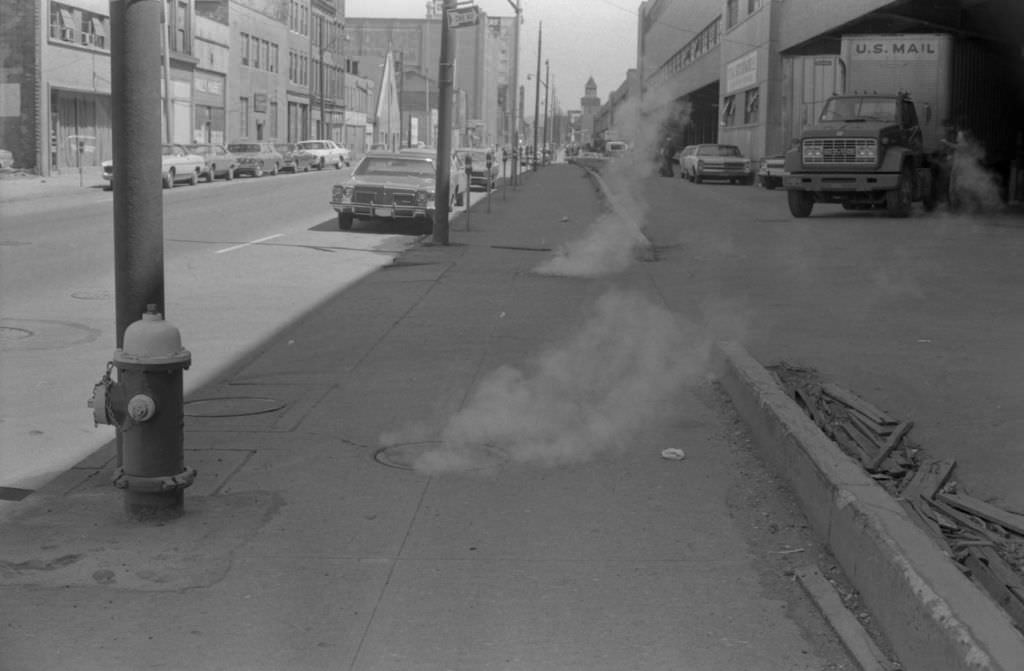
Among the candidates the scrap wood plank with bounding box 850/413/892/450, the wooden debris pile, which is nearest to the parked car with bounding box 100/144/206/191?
the wooden debris pile

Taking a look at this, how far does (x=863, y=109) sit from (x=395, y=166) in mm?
10174

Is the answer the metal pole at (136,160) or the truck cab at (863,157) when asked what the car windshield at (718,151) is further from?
the metal pole at (136,160)

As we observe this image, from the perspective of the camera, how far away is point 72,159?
47.6 m

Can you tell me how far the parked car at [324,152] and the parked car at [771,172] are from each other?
89.6ft

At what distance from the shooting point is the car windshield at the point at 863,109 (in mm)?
26484

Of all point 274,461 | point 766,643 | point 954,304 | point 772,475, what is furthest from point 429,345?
point 766,643

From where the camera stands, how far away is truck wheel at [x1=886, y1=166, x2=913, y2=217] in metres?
26.0

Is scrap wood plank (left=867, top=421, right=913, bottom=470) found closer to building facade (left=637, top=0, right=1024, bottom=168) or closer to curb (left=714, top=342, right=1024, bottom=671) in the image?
curb (left=714, top=342, right=1024, bottom=671)

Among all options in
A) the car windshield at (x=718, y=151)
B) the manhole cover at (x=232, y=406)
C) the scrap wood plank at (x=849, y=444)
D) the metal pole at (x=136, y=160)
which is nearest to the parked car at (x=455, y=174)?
the manhole cover at (x=232, y=406)

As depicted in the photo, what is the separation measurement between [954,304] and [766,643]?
914 cm

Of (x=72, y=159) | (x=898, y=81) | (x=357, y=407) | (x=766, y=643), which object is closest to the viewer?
(x=766, y=643)

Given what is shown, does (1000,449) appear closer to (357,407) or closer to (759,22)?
(357,407)

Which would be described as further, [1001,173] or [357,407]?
[1001,173]

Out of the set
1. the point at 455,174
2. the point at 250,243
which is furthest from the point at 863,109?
the point at 250,243
